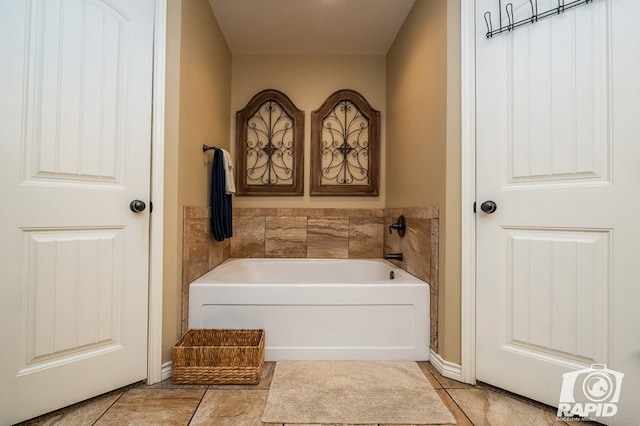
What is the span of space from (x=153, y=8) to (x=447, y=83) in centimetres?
159

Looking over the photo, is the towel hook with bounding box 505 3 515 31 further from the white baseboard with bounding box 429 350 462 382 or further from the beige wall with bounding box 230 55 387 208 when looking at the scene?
the white baseboard with bounding box 429 350 462 382

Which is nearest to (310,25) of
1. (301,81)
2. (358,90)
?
(301,81)

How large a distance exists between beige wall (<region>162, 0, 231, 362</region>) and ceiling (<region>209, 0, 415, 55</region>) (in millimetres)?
251

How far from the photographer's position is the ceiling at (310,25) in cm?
209

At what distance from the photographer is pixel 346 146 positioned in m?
2.75

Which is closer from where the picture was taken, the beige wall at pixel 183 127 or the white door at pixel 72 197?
the white door at pixel 72 197

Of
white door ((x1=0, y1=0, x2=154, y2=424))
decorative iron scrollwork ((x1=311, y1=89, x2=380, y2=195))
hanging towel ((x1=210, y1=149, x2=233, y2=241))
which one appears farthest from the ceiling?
hanging towel ((x1=210, y1=149, x2=233, y2=241))

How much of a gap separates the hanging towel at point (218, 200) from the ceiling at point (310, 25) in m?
1.07

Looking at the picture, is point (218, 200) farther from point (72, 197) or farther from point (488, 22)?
point (488, 22)

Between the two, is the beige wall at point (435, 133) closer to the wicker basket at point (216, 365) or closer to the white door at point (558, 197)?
the white door at point (558, 197)

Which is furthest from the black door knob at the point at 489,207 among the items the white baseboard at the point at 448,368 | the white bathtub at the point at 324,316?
the white baseboard at the point at 448,368

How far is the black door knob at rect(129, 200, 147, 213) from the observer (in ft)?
4.71

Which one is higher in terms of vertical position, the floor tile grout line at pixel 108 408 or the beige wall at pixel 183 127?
the beige wall at pixel 183 127

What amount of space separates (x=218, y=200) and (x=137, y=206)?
2.00 feet
